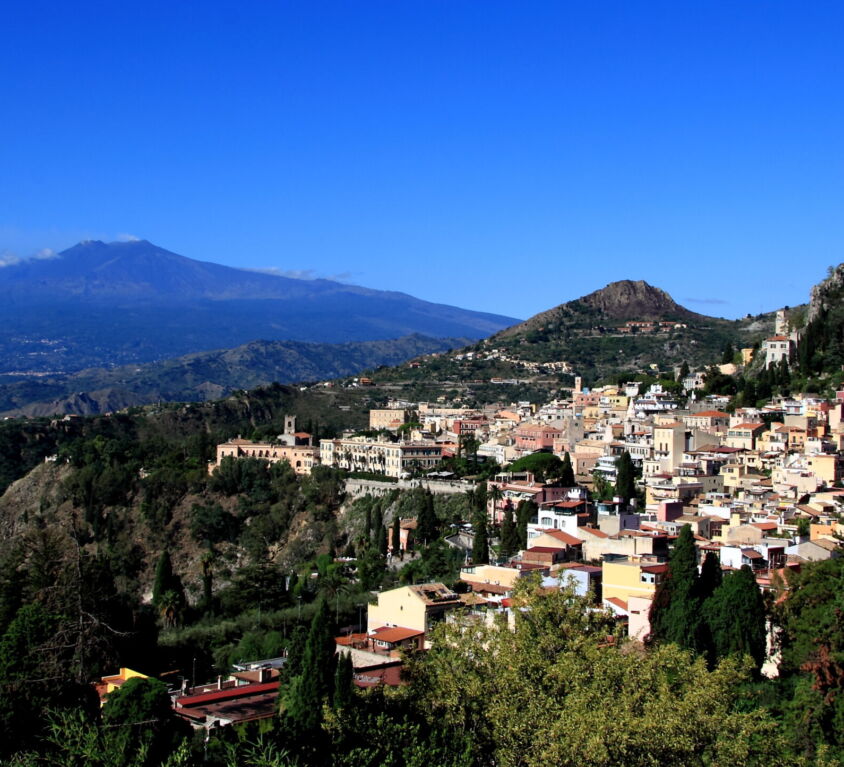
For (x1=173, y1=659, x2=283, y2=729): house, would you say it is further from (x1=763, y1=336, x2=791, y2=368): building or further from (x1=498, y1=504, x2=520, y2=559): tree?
(x1=763, y1=336, x2=791, y2=368): building

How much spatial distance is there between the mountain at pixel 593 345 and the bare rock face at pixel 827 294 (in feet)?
Result: 84.7

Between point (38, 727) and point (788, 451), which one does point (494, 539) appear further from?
point (38, 727)

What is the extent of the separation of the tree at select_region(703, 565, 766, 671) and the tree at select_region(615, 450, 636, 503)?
50.9ft

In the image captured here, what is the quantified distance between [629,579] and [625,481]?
504 inches

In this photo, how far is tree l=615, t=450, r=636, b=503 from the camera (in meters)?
42.2

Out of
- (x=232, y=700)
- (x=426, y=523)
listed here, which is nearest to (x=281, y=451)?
(x=426, y=523)

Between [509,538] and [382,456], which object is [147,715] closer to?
[509,538]

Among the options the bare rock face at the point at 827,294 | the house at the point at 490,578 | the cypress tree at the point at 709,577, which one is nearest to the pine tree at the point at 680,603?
the cypress tree at the point at 709,577

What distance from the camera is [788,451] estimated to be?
148ft

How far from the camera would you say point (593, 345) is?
378 ft

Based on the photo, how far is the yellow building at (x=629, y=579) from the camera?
29.4 metres

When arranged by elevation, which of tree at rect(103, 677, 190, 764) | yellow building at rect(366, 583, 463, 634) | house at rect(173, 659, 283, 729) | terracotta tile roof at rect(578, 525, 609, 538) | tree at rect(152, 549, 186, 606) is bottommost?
tree at rect(152, 549, 186, 606)

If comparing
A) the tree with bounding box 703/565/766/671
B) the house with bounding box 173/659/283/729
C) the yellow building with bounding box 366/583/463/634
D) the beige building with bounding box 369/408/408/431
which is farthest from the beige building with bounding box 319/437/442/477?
the tree with bounding box 703/565/766/671

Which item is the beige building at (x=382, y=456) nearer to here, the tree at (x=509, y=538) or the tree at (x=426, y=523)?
the tree at (x=426, y=523)
